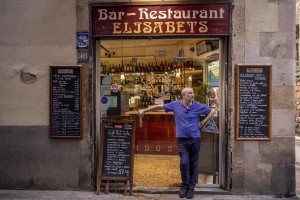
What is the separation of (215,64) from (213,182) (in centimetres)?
217

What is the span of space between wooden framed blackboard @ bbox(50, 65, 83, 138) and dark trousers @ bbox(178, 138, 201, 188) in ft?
6.01

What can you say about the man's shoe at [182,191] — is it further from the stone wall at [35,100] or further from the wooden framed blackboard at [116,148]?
the stone wall at [35,100]

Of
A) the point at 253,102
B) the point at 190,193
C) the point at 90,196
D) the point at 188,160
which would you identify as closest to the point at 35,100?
the point at 90,196

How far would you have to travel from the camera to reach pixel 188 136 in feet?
21.1

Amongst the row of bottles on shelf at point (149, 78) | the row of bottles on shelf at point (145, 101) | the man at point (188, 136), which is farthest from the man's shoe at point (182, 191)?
the row of bottles on shelf at point (149, 78)

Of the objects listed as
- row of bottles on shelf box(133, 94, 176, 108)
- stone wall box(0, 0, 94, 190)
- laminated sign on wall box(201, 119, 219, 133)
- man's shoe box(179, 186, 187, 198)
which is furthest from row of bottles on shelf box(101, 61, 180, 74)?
man's shoe box(179, 186, 187, 198)

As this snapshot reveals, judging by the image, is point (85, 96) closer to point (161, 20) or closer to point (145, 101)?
point (161, 20)

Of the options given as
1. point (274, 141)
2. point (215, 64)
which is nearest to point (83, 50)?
point (215, 64)

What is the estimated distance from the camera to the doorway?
282 inches

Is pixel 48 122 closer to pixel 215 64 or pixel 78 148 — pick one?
pixel 78 148

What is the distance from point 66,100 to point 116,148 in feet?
4.01

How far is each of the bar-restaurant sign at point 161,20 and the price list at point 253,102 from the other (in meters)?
0.85

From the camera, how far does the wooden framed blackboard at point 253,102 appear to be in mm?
6641

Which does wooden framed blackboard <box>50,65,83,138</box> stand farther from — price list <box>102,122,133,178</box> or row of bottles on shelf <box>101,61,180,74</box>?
row of bottles on shelf <box>101,61,180,74</box>
